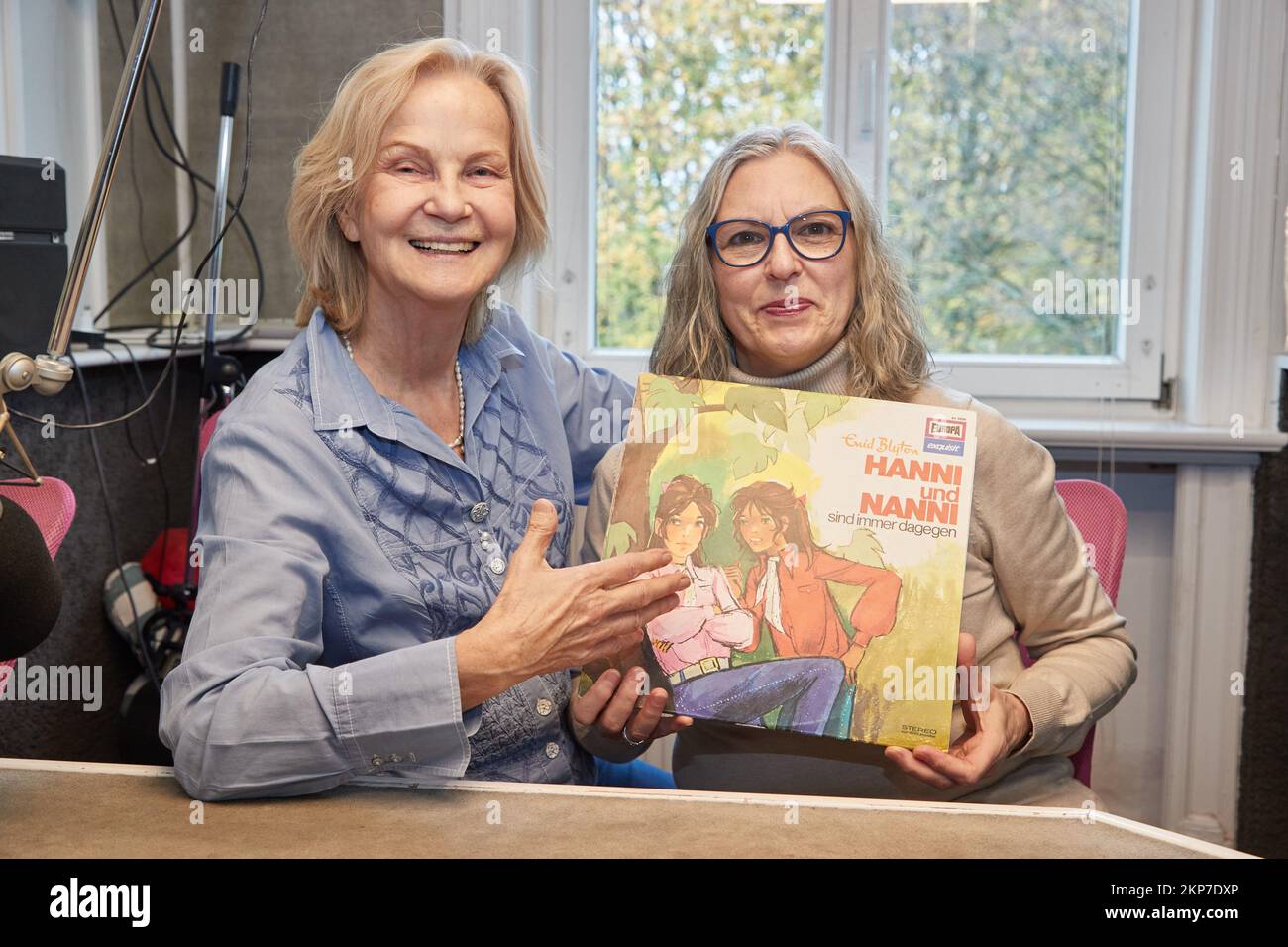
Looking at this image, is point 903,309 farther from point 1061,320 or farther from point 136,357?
point 136,357

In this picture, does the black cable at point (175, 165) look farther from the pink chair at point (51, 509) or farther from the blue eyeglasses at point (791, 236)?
the blue eyeglasses at point (791, 236)

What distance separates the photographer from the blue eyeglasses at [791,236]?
56.3 inches

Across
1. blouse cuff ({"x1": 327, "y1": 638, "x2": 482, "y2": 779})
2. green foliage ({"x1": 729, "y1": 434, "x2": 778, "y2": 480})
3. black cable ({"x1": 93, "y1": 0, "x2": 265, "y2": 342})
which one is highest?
black cable ({"x1": 93, "y1": 0, "x2": 265, "y2": 342})

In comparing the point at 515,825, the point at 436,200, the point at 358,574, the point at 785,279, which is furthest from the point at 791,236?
the point at 515,825

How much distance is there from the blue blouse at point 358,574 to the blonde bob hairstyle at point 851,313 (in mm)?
230

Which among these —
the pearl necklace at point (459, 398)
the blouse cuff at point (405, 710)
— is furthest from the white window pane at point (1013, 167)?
the blouse cuff at point (405, 710)

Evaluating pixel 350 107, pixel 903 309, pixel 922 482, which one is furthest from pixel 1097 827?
pixel 350 107

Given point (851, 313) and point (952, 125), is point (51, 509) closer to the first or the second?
point (851, 313)

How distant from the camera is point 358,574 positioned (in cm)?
127

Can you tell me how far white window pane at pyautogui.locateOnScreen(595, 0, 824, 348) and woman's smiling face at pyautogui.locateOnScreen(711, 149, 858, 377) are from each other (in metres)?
1.20

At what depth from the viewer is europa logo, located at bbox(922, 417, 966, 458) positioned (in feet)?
4.05

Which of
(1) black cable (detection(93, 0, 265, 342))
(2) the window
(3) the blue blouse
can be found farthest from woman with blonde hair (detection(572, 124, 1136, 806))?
(1) black cable (detection(93, 0, 265, 342))

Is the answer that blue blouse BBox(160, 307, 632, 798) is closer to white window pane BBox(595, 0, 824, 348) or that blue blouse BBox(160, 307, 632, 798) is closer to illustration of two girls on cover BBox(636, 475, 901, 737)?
illustration of two girls on cover BBox(636, 475, 901, 737)
